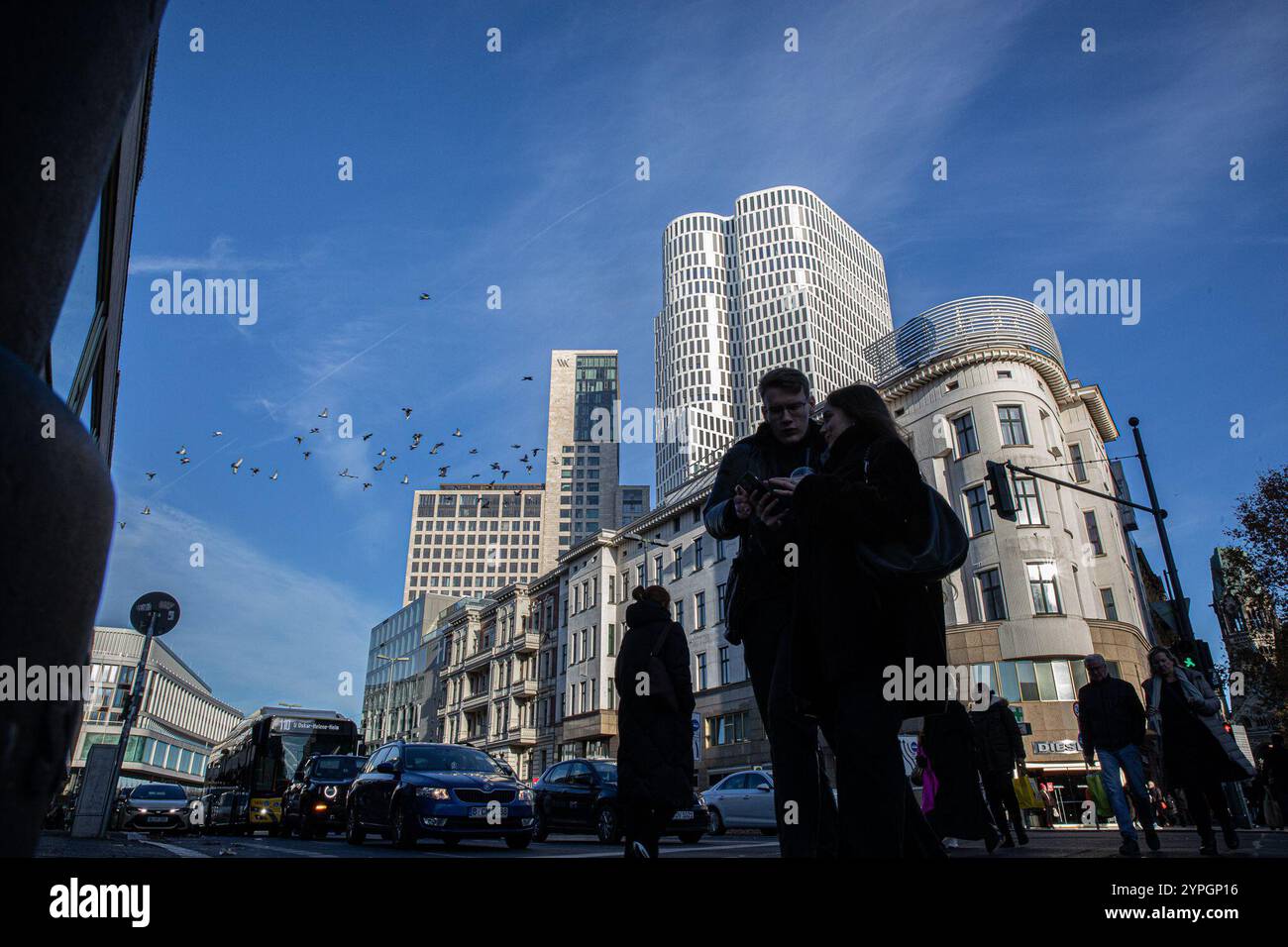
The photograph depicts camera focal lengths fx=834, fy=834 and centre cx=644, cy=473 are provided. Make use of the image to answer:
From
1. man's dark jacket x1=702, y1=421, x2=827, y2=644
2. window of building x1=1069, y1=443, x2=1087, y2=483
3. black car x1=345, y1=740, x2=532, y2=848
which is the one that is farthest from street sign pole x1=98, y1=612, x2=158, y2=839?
window of building x1=1069, y1=443, x2=1087, y2=483

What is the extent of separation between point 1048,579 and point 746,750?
15900mm

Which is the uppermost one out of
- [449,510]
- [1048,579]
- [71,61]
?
[449,510]

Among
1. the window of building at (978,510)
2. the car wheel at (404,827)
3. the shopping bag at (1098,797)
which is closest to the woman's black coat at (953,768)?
the car wheel at (404,827)

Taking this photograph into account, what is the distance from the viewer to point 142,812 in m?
20.4

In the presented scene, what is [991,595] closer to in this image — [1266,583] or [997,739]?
[1266,583]

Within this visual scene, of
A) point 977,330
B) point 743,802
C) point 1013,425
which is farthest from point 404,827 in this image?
point 977,330

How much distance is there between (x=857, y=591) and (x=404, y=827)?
930 cm

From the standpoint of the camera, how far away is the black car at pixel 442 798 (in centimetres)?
1044

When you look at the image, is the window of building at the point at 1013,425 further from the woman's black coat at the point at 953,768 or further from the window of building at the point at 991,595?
the woman's black coat at the point at 953,768

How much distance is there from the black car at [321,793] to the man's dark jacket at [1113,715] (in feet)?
43.3

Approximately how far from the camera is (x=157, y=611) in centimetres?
1384

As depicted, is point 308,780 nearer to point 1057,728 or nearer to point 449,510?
point 1057,728
